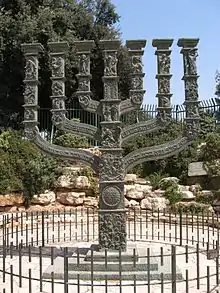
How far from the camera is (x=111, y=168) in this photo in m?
6.43

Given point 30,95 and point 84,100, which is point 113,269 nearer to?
point 84,100

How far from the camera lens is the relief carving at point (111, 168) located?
6.42 metres

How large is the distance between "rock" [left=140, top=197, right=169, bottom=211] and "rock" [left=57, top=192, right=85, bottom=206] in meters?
1.83

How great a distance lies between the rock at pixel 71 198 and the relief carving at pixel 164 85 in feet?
21.2

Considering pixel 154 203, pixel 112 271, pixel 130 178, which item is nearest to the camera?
pixel 112 271

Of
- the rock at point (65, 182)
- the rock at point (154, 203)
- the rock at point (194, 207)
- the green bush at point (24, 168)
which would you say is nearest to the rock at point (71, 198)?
the rock at point (65, 182)

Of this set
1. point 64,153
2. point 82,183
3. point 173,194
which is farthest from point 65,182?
point 64,153

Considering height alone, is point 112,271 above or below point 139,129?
below

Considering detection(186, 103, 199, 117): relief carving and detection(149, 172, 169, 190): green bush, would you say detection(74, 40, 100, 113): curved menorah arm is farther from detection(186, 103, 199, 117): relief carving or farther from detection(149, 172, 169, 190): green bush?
detection(149, 172, 169, 190): green bush

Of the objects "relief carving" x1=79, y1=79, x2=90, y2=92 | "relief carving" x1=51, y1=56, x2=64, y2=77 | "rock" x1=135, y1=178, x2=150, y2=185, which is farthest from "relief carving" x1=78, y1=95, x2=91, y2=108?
"rock" x1=135, y1=178, x2=150, y2=185

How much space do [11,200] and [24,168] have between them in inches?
43.6

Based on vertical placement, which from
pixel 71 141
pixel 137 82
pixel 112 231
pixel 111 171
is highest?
pixel 137 82

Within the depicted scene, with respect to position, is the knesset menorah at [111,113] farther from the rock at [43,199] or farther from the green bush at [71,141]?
the green bush at [71,141]

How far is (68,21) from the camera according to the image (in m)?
18.2
